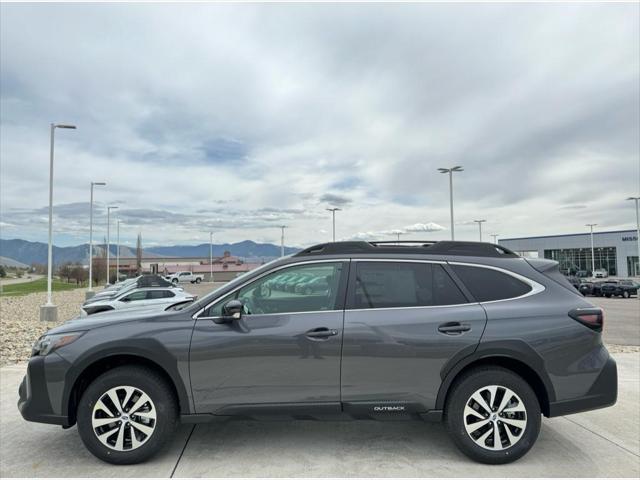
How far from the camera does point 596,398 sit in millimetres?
3715

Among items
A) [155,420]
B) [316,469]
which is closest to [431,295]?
[316,469]

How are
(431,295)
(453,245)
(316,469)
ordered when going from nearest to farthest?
(316,469), (431,295), (453,245)

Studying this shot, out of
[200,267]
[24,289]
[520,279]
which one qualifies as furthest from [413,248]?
[200,267]

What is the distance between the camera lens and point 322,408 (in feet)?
11.9

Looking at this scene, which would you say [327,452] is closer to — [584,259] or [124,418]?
[124,418]

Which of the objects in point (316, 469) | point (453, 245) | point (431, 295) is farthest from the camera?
point (453, 245)

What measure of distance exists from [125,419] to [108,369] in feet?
1.44

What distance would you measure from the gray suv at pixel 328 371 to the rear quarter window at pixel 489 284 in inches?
5.2

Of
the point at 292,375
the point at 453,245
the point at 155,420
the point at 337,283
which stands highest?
the point at 453,245

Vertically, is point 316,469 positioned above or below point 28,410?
below

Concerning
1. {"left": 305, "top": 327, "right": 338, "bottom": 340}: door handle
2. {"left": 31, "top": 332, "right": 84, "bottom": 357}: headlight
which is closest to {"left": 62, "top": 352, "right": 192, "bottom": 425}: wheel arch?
{"left": 31, "top": 332, "right": 84, "bottom": 357}: headlight

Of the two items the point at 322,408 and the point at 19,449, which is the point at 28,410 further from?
Result: the point at 322,408

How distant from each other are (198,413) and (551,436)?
327 centimetres

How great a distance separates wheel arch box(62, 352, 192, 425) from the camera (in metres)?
3.61
